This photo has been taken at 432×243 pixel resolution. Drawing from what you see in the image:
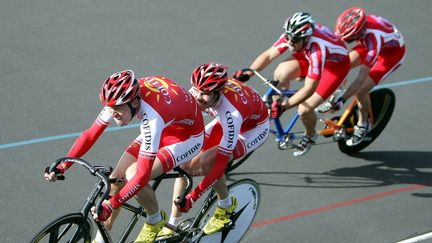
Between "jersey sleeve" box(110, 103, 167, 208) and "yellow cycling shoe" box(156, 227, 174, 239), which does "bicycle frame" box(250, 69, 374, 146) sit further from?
"jersey sleeve" box(110, 103, 167, 208)

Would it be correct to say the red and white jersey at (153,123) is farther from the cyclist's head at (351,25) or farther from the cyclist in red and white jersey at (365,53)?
the cyclist's head at (351,25)

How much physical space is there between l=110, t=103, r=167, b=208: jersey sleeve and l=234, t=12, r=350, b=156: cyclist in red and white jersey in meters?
2.19

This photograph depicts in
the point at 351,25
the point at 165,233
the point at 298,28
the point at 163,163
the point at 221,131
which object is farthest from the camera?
the point at 351,25

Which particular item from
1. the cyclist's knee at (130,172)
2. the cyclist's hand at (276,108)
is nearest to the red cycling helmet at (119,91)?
the cyclist's knee at (130,172)

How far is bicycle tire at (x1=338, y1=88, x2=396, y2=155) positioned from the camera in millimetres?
8172

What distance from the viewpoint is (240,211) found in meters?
6.38

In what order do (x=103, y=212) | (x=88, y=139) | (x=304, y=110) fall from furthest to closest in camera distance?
Answer: (x=304, y=110), (x=88, y=139), (x=103, y=212)

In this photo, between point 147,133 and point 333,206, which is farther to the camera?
point 333,206

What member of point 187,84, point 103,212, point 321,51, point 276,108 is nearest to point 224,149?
point 103,212

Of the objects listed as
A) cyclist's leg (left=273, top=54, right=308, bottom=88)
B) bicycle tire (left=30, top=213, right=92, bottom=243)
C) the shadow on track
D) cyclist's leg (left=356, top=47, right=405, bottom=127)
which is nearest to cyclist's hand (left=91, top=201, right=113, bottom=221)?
bicycle tire (left=30, top=213, right=92, bottom=243)

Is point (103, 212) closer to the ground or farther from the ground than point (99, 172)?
closer to the ground

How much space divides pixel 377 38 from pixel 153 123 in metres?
3.49

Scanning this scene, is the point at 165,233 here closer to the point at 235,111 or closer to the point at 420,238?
the point at 235,111

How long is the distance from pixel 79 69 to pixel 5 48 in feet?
3.72
